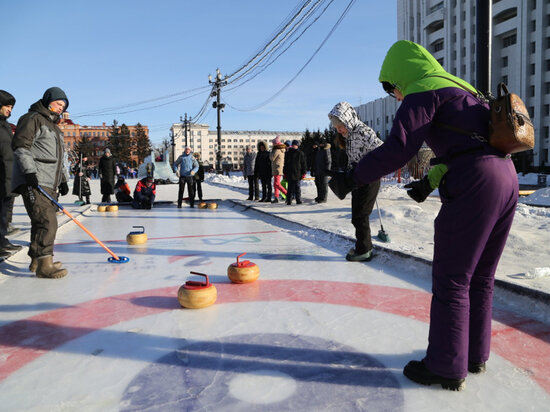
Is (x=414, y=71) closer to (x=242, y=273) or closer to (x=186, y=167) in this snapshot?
(x=242, y=273)

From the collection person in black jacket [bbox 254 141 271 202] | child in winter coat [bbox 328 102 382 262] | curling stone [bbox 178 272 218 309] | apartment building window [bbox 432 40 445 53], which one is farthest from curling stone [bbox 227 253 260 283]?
apartment building window [bbox 432 40 445 53]

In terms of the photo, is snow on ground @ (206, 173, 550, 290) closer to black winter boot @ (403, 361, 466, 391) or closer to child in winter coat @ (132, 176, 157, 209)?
black winter boot @ (403, 361, 466, 391)

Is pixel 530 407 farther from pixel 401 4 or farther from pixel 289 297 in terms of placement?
pixel 401 4

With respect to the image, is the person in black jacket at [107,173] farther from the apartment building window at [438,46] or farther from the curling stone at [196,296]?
the apartment building window at [438,46]

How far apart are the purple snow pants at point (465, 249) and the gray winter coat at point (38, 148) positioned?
4.04 metres

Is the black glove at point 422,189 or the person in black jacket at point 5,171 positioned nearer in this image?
the black glove at point 422,189

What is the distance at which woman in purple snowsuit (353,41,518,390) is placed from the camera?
190cm

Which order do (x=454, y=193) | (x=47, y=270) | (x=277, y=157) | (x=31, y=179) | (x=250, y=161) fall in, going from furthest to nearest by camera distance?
1. (x=250, y=161)
2. (x=277, y=157)
3. (x=47, y=270)
4. (x=31, y=179)
5. (x=454, y=193)

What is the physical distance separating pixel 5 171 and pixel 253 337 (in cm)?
468

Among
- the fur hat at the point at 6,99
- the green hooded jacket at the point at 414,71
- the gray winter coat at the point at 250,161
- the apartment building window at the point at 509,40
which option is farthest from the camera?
the apartment building window at the point at 509,40

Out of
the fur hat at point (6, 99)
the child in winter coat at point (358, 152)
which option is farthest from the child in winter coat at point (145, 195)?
the child in winter coat at point (358, 152)

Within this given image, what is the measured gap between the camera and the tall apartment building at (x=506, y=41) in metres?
40.8

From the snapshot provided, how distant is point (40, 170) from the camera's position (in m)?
4.39

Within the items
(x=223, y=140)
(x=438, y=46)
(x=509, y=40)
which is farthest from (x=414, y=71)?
(x=223, y=140)
